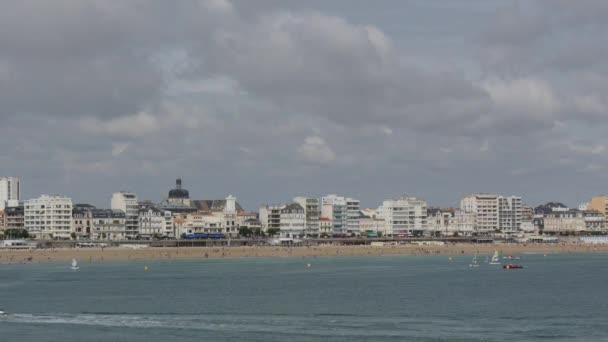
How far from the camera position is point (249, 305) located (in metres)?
78.2

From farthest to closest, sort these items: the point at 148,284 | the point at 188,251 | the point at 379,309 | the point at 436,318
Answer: the point at 188,251
the point at 148,284
the point at 379,309
the point at 436,318

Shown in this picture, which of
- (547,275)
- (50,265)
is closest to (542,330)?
(547,275)

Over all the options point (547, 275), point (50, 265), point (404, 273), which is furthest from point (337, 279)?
point (50, 265)

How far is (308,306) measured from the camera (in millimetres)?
76938

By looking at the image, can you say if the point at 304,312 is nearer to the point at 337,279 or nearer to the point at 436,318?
the point at 436,318

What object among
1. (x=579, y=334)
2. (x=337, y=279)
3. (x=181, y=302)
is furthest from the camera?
(x=337, y=279)

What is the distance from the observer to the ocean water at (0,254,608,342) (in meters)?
61.3

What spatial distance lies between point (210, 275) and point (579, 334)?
224 feet

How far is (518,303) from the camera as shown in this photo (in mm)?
78750

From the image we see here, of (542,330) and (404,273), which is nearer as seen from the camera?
(542,330)

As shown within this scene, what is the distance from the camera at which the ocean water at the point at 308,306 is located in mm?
61312

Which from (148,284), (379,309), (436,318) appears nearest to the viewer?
(436,318)

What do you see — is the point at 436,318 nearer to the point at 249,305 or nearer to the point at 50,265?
the point at 249,305

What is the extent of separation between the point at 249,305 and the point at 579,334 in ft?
90.5
